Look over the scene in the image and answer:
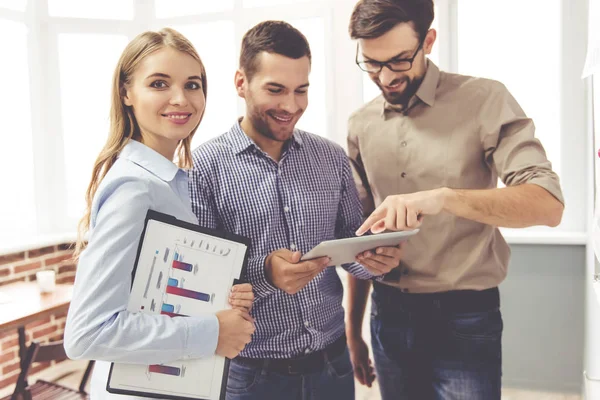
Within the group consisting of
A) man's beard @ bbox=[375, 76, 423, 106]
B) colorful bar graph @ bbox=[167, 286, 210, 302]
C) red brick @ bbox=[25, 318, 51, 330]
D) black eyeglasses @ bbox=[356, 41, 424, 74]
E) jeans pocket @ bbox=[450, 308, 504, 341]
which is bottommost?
red brick @ bbox=[25, 318, 51, 330]

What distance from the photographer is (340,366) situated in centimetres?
160

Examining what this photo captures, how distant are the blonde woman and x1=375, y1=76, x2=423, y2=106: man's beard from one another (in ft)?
2.01

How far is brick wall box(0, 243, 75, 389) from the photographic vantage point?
11.7ft

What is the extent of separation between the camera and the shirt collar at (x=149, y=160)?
1.13 m

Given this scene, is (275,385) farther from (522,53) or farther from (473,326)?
(522,53)

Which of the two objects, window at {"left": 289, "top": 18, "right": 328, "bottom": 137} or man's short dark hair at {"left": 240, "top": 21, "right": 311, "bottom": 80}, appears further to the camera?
window at {"left": 289, "top": 18, "right": 328, "bottom": 137}

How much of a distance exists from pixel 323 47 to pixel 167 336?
3.07m

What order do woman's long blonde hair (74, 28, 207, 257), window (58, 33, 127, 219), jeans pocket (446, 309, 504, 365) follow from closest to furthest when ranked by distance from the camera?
woman's long blonde hair (74, 28, 207, 257) → jeans pocket (446, 309, 504, 365) → window (58, 33, 127, 219)

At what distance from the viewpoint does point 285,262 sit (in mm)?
1395

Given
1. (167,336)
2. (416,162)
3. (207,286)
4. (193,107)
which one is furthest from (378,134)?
(167,336)

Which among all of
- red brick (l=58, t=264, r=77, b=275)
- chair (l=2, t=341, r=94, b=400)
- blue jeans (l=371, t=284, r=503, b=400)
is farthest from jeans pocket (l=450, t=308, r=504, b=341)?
red brick (l=58, t=264, r=77, b=275)

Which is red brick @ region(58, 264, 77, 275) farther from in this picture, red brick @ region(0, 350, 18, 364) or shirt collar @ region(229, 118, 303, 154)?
shirt collar @ region(229, 118, 303, 154)

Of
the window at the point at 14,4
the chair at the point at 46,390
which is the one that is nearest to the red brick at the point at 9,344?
the chair at the point at 46,390

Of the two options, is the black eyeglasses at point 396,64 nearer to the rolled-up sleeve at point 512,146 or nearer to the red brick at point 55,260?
the rolled-up sleeve at point 512,146
